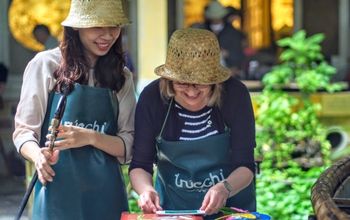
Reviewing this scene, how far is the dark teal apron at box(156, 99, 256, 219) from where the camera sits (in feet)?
9.81

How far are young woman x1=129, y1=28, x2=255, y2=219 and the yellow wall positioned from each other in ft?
16.5

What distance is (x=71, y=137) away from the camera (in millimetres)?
2861

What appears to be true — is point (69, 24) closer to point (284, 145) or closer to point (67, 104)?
point (67, 104)

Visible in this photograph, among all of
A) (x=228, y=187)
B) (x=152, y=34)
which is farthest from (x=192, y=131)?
(x=152, y=34)

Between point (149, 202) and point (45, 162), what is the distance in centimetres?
38

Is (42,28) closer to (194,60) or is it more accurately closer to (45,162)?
(194,60)

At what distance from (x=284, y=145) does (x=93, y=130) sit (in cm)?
420

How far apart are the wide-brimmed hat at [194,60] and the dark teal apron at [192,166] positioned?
0.53ft

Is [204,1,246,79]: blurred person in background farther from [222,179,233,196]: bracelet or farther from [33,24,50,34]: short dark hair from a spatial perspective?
[222,179,233,196]: bracelet

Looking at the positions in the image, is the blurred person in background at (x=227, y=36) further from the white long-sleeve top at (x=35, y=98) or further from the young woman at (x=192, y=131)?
the white long-sleeve top at (x=35, y=98)

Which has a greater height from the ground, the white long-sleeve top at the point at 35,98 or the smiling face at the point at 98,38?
the smiling face at the point at 98,38

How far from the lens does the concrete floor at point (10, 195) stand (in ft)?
22.2

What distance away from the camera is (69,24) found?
2982 mm


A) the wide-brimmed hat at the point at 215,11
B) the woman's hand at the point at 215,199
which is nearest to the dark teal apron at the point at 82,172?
the woman's hand at the point at 215,199
